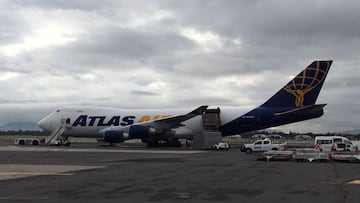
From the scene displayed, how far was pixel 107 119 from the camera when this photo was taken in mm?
57281

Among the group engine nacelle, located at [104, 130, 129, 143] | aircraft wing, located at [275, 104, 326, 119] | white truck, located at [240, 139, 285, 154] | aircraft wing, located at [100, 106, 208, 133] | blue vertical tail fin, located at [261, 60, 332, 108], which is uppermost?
blue vertical tail fin, located at [261, 60, 332, 108]

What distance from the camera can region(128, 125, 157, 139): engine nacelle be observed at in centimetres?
5281

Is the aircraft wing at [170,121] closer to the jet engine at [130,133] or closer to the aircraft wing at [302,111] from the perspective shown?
the jet engine at [130,133]

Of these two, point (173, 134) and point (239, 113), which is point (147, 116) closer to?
point (173, 134)

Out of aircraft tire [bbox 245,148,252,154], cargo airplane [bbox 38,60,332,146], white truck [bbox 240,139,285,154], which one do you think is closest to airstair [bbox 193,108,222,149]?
cargo airplane [bbox 38,60,332,146]

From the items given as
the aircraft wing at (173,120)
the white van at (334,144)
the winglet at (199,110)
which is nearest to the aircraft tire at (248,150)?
the white van at (334,144)

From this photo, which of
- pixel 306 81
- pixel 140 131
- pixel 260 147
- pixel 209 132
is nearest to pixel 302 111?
pixel 306 81

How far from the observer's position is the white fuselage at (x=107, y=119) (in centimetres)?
5619

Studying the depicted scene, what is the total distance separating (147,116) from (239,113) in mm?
10151

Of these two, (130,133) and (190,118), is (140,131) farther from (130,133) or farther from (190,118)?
(190,118)

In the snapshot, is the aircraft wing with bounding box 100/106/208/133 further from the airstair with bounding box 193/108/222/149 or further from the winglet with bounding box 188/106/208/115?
the airstair with bounding box 193/108/222/149

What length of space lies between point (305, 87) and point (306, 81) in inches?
25.0

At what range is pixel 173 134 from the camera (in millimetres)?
55844

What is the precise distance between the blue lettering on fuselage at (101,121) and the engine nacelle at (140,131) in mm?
3524
